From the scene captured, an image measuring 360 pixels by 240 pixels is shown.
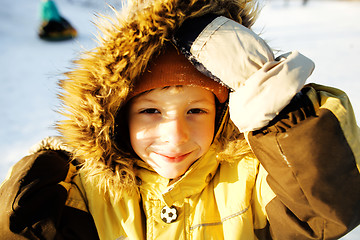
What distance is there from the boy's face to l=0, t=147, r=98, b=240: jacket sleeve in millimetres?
318

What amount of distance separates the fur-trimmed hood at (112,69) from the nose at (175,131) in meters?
0.18

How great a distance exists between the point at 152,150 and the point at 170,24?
46cm

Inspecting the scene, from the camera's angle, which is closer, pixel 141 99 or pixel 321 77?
pixel 141 99

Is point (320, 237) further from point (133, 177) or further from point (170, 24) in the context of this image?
point (170, 24)

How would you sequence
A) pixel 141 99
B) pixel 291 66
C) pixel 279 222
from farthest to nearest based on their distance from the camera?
pixel 141 99, pixel 279 222, pixel 291 66

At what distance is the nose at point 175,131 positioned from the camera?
988mm

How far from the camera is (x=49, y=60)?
433 cm

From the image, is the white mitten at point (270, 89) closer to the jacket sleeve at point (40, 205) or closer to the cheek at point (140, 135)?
the cheek at point (140, 135)

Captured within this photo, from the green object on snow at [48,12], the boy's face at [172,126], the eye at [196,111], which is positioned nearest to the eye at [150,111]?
the boy's face at [172,126]

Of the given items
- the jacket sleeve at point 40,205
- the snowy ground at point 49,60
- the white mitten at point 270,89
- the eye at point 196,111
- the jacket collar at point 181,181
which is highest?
the white mitten at point 270,89

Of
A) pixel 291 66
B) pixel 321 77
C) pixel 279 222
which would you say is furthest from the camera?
pixel 321 77

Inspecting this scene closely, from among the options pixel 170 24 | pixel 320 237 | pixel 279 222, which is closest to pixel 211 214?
pixel 279 222

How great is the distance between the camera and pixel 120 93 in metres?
0.96

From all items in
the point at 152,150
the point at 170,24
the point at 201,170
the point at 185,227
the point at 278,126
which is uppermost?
the point at 170,24
